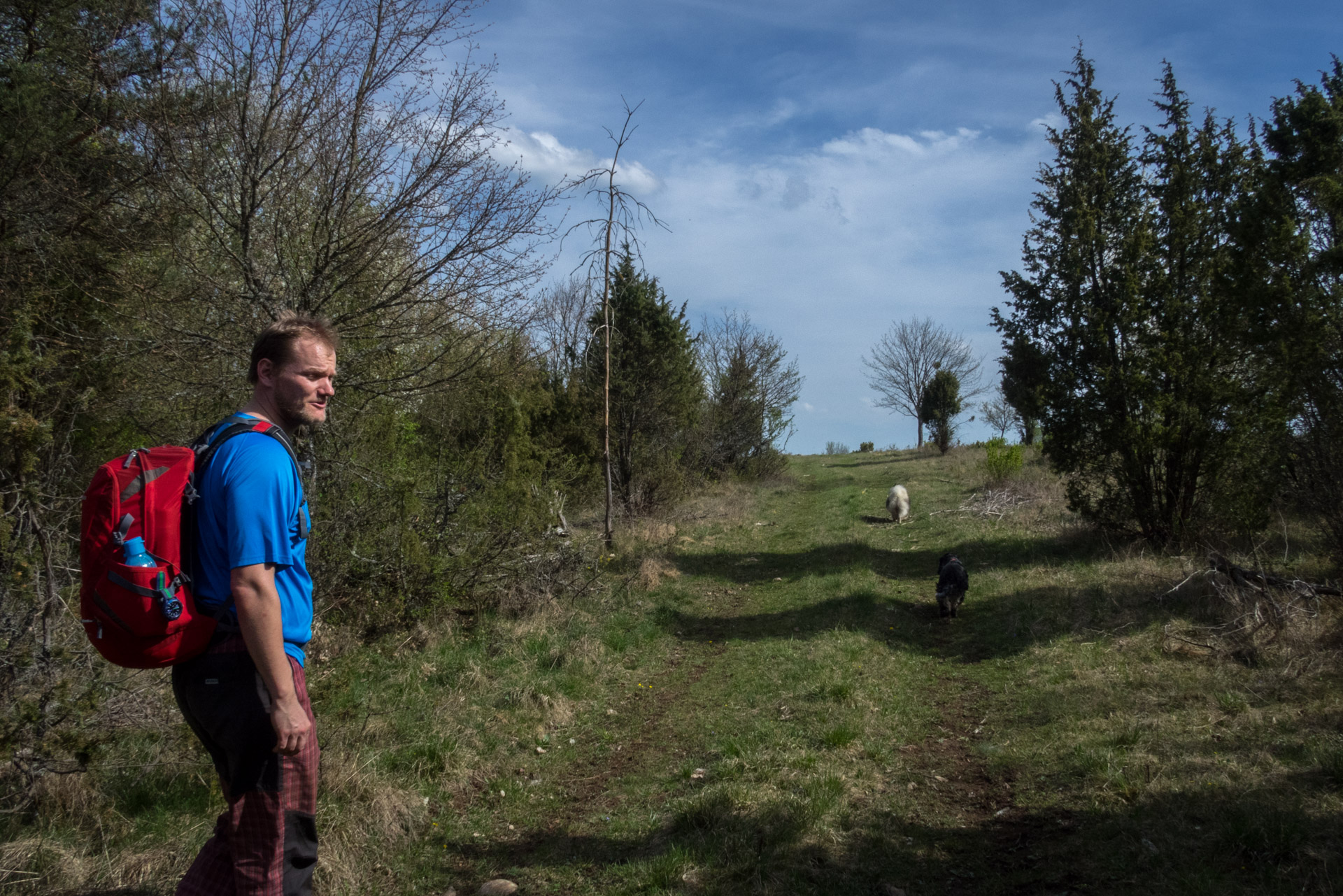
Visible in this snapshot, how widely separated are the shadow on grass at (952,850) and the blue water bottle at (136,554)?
273 cm

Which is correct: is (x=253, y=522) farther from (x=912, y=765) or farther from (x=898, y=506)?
(x=898, y=506)

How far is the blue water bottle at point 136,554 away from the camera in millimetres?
2246

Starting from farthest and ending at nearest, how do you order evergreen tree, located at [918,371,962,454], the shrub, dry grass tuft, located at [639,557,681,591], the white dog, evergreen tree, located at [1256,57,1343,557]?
evergreen tree, located at [918,371,962,454]
the shrub
the white dog
dry grass tuft, located at [639,557,681,591]
evergreen tree, located at [1256,57,1343,557]

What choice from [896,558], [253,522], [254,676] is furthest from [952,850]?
[896,558]

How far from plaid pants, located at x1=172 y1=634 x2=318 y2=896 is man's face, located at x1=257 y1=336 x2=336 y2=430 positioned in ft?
2.48

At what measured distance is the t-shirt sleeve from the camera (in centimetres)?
229

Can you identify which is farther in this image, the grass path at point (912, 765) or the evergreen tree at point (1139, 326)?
the evergreen tree at point (1139, 326)

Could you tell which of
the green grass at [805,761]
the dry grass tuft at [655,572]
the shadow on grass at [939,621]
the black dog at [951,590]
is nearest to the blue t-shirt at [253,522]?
the green grass at [805,761]

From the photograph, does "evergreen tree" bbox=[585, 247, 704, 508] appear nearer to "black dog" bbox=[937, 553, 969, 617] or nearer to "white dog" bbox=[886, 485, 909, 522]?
"white dog" bbox=[886, 485, 909, 522]

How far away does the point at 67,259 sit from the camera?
5898 mm

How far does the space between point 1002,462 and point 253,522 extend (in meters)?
21.3

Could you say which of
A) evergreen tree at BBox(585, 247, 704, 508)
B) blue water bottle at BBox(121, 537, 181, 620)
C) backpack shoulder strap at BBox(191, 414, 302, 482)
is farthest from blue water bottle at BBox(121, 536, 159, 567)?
evergreen tree at BBox(585, 247, 704, 508)

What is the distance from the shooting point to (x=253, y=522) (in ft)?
7.54

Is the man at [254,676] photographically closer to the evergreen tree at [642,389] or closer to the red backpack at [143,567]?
the red backpack at [143,567]
